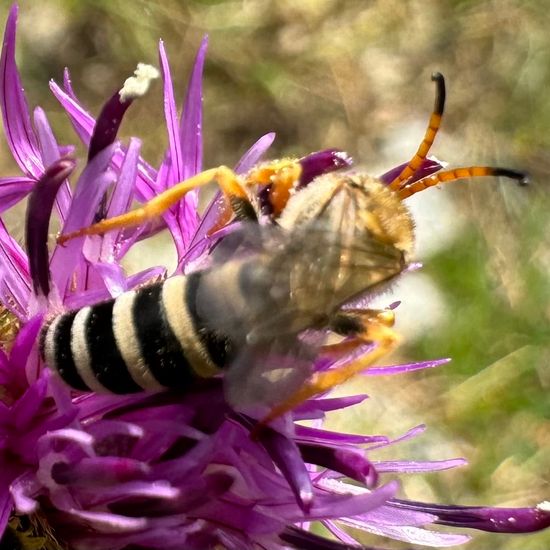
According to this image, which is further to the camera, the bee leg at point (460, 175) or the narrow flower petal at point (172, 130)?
the narrow flower petal at point (172, 130)

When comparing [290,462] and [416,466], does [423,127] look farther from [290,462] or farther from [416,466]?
[290,462]

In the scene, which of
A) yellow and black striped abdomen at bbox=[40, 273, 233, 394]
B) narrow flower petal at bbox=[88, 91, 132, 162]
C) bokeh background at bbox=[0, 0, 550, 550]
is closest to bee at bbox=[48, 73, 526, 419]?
yellow and black striped abdomen at bbox=[40, 273, 233, 394]

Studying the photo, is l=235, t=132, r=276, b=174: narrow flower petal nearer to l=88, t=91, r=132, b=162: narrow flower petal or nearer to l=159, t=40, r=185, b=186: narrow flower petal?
l=159, t=40, r=185, b=186: narrow flower petal

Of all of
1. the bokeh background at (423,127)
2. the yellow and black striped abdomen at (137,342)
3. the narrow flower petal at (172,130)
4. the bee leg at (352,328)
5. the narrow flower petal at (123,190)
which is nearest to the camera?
the yellow and black striped abdomen at (137,342)

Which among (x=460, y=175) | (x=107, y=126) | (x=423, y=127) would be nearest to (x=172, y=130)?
(x=107, y=126)

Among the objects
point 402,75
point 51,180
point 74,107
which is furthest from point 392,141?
point 51,180

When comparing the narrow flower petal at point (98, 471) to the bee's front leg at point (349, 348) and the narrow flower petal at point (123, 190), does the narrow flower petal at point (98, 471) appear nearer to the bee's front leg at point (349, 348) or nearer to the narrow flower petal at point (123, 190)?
the bee's front leg at point (349, 348)

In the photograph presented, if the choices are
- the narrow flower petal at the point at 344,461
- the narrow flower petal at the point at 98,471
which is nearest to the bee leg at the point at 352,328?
the narrow flower petal at the point at 344,461
